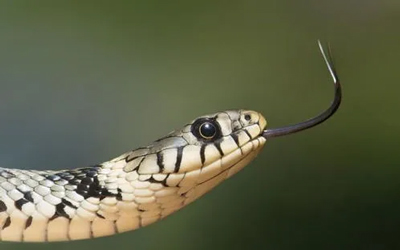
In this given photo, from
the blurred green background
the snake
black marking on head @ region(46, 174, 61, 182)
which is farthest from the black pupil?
the blurred green background

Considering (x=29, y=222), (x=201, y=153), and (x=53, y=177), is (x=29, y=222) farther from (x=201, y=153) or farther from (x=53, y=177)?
(x=201, y=153)

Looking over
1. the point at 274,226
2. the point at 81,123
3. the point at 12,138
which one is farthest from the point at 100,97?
the point at 274,226

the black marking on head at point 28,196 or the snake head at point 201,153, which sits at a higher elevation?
the black marking on head at point 28,196

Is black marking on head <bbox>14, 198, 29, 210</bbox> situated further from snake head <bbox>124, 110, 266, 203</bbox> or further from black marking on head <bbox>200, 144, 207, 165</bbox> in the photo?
black marking on head <bbox>200, 144, 207, 165</bbox>

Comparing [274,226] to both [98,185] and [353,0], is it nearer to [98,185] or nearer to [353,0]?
[353,0]

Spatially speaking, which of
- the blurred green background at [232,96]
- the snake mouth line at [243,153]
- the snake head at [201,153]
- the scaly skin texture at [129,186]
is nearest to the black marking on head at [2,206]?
the scaly skin texture at [129,186]

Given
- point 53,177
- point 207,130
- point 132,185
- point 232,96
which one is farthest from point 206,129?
point 232,96

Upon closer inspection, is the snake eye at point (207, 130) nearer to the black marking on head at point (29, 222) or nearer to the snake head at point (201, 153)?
the snake head at point (201, 153)

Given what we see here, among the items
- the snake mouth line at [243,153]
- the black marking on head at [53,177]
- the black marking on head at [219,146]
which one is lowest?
the snake mouth line at [243,153]
